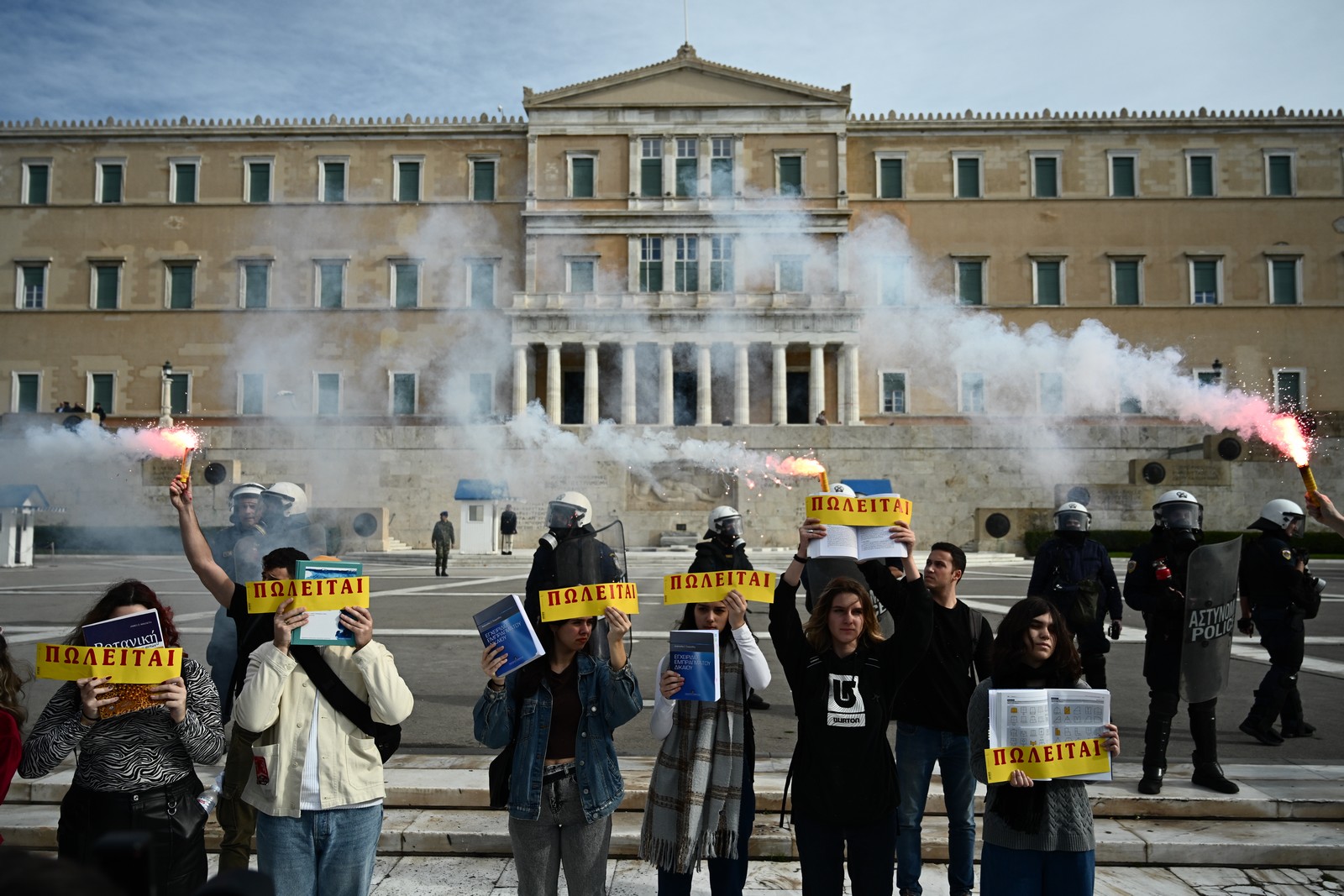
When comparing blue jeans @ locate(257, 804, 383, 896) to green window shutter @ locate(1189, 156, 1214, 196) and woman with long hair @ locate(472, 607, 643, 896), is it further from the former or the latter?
green window shutter @ locate(1189, 156, 1214, 196)

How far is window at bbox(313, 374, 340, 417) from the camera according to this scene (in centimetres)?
4369

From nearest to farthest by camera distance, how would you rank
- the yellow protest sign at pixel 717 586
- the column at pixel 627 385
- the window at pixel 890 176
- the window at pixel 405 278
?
the yellow protest sign at pixel 717 586 < the column at pixel 627 385 < the window at pixel 890 176 < the window at pixel 405 278

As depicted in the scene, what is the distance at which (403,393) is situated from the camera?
143 feet

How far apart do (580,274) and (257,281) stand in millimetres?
15376

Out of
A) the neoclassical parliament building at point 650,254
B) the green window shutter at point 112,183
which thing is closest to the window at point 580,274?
the neoclassical parliament building at point 650,254

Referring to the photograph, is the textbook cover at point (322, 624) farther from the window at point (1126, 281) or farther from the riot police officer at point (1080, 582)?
the window at point (1126, 281)

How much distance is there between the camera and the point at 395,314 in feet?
145

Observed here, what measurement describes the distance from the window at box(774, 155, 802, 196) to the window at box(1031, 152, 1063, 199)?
10.8 metres

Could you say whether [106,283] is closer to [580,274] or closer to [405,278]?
[405,278]

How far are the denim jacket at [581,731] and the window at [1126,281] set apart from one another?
148 ft

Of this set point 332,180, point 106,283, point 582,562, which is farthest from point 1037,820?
point 106,283


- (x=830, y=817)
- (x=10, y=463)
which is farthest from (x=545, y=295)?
(x=830, y=817)

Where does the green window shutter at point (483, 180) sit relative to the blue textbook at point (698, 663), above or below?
above

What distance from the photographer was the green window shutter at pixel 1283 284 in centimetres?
4328
